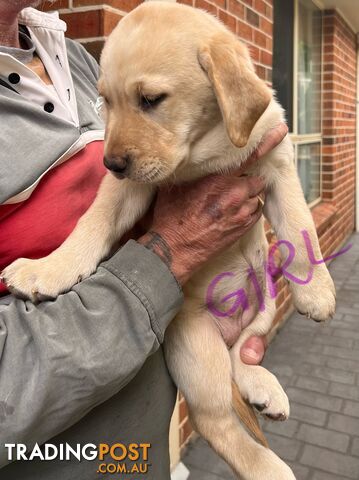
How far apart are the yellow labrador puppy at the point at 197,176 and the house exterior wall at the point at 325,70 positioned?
79 cm

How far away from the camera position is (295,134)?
16.5 feet

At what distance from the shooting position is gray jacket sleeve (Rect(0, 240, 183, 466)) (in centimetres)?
91

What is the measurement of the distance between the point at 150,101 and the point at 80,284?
1.43ft

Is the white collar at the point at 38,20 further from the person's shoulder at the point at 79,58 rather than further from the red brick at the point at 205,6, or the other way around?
the red brick at the point at 205,6

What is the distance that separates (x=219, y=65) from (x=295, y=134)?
13.5 ft

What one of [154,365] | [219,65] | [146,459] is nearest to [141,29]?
[219,65]

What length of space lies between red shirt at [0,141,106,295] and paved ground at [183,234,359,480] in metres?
1.90

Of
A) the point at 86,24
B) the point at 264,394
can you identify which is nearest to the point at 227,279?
the point at 264,394

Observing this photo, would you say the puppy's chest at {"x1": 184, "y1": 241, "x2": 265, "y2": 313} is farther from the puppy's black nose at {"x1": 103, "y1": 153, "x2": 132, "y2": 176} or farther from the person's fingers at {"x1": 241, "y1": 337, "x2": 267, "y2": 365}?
the puppy's black nose at {"x1": 103, "y1": 153, "x2": 132, "y2": 176}

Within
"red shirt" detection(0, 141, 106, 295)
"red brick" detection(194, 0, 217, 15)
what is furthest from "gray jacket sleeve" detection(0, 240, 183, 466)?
"red brick" detection(194, 0, 217, 15)

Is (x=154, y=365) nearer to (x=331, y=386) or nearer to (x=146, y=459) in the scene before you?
(x=146, y=459)

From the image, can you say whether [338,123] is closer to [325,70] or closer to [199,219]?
[325,70]

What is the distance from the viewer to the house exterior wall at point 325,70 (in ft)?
6.38

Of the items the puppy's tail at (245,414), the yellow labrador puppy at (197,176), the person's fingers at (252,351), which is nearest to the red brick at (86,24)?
the yellow labrador puppy at (197,176)
